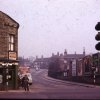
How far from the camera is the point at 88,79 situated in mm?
64938

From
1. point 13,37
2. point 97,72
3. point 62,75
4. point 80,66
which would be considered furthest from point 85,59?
point 13,37

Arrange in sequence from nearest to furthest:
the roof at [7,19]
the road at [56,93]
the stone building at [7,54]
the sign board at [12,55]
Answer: the road at [56,93]
the stone building at [7,54]
the roof at [7,19]
the sign board at [12,55]

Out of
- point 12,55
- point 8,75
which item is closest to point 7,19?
point 12,55

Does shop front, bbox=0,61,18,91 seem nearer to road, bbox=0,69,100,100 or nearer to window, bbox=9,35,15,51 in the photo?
road, bbox=0,69,100,100

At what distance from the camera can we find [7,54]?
40344 mm

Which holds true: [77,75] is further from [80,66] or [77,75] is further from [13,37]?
[13,37]

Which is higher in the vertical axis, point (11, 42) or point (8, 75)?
point (11, 42)

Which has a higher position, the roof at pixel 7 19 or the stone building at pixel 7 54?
the roof at pixel 7 19

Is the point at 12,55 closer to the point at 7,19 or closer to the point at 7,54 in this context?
the point at 7,54

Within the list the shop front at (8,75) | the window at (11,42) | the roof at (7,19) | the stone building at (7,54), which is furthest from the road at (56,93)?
the roof at (7,19)

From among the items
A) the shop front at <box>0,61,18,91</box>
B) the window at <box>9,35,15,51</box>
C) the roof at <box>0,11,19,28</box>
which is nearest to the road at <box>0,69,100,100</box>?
the shop front at <box>0,61,18,91</box>

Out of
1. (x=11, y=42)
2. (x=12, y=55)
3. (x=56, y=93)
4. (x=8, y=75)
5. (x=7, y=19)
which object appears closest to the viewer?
(x=56, y=93)

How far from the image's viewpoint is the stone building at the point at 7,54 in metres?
39.0

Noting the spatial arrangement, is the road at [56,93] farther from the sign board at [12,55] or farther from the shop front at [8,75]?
the sign board at [12,55]
